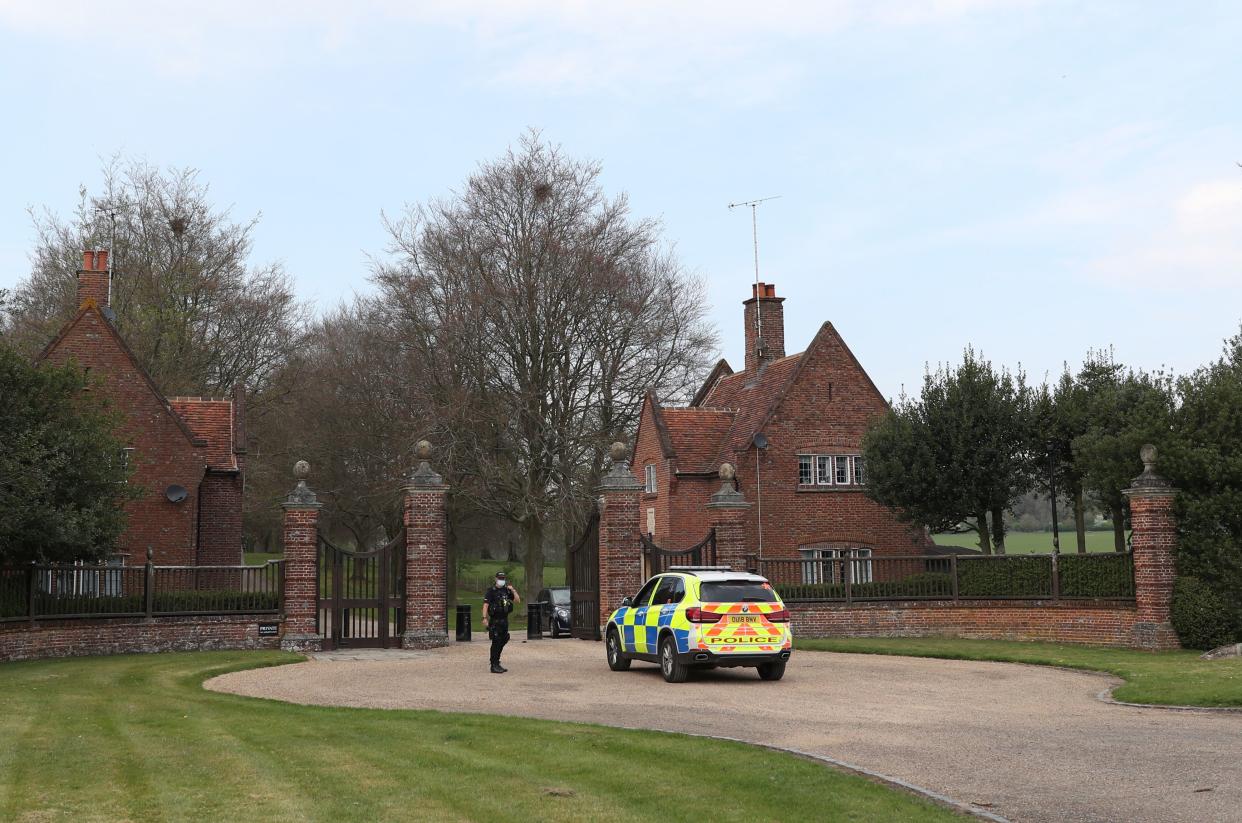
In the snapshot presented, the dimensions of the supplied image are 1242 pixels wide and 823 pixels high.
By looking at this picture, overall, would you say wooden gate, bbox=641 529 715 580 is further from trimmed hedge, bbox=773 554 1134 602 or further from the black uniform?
the black uniform

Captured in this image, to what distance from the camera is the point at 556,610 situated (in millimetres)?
32125

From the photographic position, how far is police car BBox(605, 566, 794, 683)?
1806 centimetres

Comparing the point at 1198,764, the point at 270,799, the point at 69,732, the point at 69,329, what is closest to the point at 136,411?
the point at 69,329

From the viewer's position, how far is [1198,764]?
10734mm

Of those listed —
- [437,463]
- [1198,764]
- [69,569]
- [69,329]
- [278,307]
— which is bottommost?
[1198,764]

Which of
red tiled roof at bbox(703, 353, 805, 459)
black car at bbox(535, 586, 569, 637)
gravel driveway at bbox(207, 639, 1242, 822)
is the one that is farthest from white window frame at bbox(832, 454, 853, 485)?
gravel driveway at bbox(207, 639, 1242, 822)

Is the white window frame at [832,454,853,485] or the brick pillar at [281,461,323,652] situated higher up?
the white window frame at [832,454,853,485]

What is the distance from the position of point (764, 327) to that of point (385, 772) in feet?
114

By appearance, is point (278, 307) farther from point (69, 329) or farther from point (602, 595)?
point (602, 595)

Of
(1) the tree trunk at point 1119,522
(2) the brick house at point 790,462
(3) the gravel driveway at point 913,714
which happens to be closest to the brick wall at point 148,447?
(3) the gravel driveway at point 913,714

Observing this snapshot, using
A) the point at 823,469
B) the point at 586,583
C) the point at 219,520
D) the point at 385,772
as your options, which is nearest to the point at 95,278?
the point at 219,520

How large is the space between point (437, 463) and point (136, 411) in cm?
1015

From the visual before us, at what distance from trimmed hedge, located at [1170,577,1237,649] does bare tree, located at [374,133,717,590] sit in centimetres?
2082

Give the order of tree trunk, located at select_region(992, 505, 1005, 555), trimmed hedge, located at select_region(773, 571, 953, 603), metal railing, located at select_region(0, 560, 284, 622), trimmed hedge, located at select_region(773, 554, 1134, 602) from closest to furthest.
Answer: metal railing, located at select_region(0, 560, 284, 622) → trimmed hedge, located at select_region(773, 554, 1134, 602) → trimmed hedge, located at select_region(773, 571, 953, 603) → tree trunk, located at select_region(992, 505, 1005, 555)
